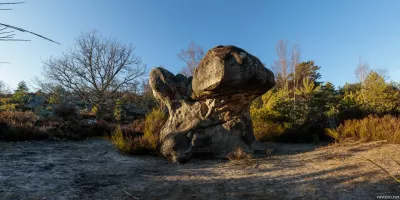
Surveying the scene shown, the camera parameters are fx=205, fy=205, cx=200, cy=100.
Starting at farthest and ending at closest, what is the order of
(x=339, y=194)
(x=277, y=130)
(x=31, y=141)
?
(x=277, y=130), (x=31, y=141), (x=339, y=194)

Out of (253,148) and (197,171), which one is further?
(253,148)

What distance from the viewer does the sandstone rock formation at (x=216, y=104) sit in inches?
176

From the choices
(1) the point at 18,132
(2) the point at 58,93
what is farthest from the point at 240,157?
(2) the point at 58,93

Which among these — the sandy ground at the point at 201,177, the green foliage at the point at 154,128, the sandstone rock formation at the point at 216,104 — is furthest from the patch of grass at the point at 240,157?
the green foliage at the point at 154,128

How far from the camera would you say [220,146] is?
509 cm

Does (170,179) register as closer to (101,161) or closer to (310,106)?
(101,161)

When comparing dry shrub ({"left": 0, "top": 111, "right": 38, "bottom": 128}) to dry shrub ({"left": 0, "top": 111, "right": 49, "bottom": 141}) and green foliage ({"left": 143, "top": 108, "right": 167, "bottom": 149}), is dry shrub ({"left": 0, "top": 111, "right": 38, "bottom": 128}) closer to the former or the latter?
dry shrub ({"left": 0, "top": 111, "right": 49, "bottom": 141})

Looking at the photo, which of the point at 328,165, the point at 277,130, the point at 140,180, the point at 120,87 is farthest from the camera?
the point at 120,87

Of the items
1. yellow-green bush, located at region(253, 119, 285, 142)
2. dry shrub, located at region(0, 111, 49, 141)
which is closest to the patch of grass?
yellow-green bush, located at region(253, 119, 285, 142)

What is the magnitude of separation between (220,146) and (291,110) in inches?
158

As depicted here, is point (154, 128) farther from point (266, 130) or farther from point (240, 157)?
point (266, 130)

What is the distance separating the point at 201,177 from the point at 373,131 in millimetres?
4726

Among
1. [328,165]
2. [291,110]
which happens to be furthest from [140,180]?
[291,110]

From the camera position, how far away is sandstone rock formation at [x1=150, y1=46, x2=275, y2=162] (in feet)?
14.7
